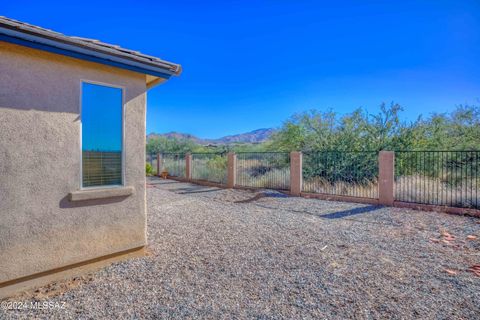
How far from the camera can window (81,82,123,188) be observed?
13.6ft

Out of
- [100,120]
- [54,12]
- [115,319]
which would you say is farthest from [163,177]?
[115,319]

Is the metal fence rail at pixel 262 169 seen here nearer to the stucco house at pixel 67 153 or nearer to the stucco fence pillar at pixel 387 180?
the stucco fence pillar at pixel 387 180

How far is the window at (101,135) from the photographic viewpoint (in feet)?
13.6

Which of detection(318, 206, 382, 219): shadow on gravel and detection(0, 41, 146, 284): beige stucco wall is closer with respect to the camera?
detection(0, 41, 146, 284): beige stucco wall

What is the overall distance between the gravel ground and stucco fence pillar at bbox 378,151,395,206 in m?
2.01

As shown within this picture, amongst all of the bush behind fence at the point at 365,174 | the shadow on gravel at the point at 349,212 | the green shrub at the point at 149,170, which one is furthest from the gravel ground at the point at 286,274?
Result: the green shrub at the point at 149,170

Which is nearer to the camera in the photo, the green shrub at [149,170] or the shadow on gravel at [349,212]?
the shadow on gravel at [349,212]

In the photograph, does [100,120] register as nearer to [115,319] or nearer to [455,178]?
[115,319]

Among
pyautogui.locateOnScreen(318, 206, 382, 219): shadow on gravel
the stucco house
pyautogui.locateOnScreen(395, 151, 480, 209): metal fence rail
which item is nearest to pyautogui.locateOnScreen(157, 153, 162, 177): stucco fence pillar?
pyautogui.locateOnScreen(318, 206, 382, 219): shadow on gravel

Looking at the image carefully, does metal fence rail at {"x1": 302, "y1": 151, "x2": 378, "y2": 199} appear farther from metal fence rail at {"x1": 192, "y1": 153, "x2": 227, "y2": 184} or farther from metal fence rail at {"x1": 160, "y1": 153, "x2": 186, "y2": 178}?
metal fence rail at {"x1": 160, "y1": 153, "x2": 186, "y2": 178}

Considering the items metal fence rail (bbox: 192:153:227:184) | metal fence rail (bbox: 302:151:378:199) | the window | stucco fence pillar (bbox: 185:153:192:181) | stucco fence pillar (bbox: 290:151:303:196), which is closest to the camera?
the window

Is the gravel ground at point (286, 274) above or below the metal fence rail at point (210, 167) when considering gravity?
below

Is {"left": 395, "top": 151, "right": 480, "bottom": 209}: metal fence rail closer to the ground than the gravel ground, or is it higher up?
higher up

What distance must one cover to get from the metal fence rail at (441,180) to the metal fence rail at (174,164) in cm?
1241
